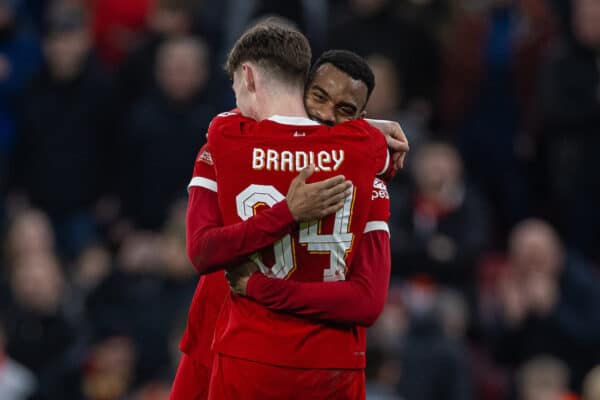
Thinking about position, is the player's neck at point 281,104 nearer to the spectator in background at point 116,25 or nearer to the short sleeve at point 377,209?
the short sleeve at point 377,209

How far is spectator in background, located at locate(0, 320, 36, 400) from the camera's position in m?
9.45

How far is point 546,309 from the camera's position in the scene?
30.9 ft

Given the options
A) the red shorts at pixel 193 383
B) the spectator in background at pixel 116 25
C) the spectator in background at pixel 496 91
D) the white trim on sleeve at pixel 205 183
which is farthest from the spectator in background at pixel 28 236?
A: the white trim on sleeve at pixel 205 183

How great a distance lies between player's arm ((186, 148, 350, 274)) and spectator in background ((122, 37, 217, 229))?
5910 mm

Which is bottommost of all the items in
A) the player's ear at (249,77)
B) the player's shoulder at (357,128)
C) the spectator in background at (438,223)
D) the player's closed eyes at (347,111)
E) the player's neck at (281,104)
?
the spectator in background at (438,223)

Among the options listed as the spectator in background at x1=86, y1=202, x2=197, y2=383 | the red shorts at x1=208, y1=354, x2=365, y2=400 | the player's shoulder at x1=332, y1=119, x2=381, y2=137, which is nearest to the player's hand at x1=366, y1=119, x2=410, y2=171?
the player's shoulder at x1=332, y1=119, x2=381, y2=137

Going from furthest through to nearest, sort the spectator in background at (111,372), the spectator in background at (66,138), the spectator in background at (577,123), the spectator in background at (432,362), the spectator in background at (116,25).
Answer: the spectator in background at (116,25) < the spectator in background at (66,138) < the spectator in background at (577,123) < the spectator in background at (111,372) < the spectator in background at (432,362)

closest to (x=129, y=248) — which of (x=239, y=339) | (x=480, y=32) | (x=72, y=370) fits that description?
(x=72, y=370)

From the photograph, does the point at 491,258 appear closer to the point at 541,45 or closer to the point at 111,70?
the point at 541,45

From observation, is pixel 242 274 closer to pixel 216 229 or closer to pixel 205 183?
pixel 216 229

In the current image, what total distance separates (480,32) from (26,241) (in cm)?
375

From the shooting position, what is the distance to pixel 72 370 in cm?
961

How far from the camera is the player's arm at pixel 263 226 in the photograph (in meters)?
4.24

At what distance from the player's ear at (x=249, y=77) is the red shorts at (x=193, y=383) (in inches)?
38.7
